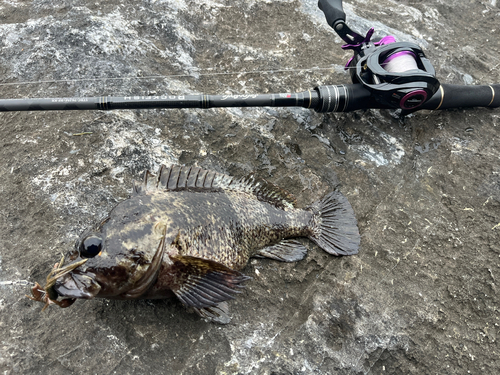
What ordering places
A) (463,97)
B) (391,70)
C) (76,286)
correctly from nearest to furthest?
(76,286), (391,70), (463,97)

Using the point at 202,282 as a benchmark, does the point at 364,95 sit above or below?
above

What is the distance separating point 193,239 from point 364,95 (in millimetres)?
2307

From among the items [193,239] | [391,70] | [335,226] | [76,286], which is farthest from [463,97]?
[76,286]

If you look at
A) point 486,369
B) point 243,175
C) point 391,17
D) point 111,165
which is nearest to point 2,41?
point 111,165

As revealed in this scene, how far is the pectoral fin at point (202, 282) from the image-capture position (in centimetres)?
246

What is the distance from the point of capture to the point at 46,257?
2.78m

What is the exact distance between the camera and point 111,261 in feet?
7.45

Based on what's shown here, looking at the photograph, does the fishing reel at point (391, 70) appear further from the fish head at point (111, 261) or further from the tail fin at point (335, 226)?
the fish head at point (111, 261)

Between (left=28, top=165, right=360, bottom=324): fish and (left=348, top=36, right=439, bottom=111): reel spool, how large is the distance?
1.12 m

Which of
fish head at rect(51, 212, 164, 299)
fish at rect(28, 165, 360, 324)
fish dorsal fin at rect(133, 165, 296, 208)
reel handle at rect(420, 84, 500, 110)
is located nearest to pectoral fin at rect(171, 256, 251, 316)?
fish at rect(28, 165, 360, 324)

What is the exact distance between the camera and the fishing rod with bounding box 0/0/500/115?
309 centimetres

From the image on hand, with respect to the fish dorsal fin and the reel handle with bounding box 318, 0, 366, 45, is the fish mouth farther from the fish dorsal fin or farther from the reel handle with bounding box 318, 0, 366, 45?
the reel handle with bounding box 318, 0, 366, 45

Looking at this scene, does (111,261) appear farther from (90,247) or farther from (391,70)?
(391,70)

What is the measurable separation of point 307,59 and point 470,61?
Result: 2.27 metres
